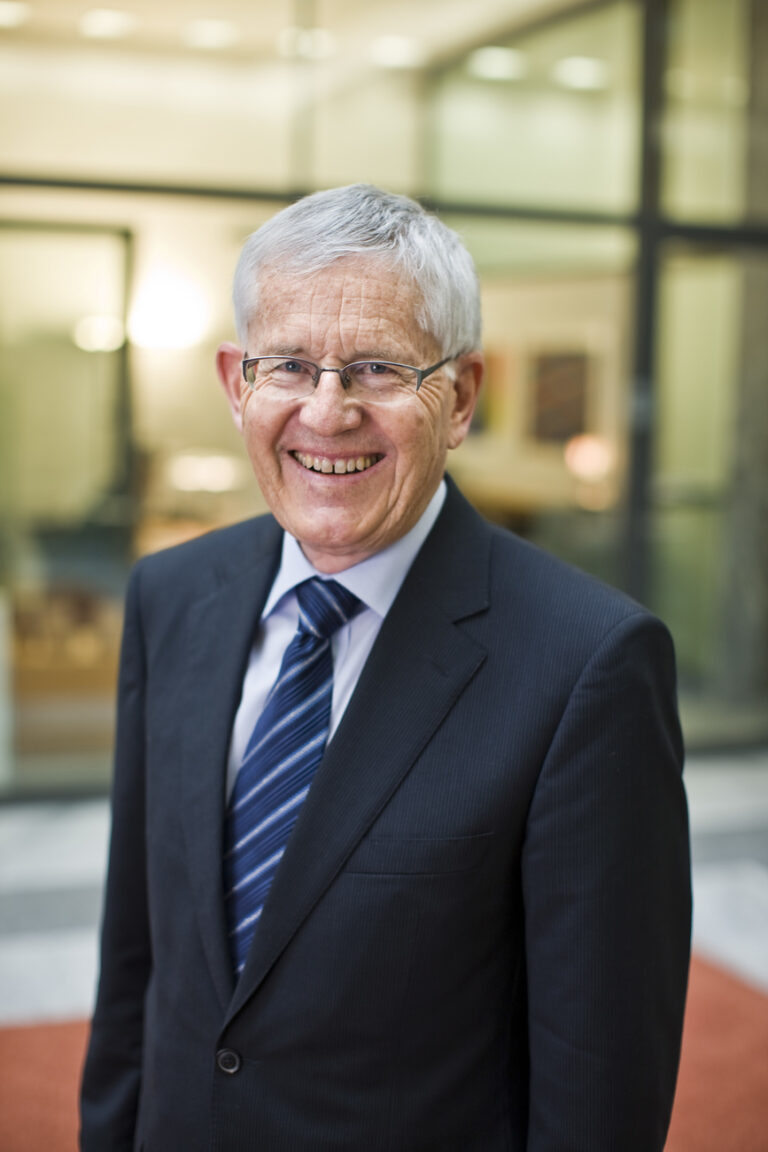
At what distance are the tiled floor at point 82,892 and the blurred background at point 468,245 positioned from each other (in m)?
0.45

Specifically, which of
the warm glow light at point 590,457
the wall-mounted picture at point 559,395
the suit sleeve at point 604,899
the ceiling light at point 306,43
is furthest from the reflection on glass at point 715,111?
the suit sleeve at point 604,899

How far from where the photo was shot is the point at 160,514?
5551 millimetres

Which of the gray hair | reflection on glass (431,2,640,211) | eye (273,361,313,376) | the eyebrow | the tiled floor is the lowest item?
the tiled floor

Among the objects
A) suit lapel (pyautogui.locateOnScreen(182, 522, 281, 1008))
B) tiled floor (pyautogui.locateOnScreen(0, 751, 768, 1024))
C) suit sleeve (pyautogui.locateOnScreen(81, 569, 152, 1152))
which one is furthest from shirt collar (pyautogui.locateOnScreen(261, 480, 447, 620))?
tiled floor (pyautogui.locateOnScreen(0, 751, 768, 1024))

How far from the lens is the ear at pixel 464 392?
146 cm

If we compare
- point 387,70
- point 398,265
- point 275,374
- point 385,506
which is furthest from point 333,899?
point 387,70

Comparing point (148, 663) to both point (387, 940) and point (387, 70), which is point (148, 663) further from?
point (387, 70)

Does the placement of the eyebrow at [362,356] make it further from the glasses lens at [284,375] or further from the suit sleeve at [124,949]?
the suit sleeve at [124,949]

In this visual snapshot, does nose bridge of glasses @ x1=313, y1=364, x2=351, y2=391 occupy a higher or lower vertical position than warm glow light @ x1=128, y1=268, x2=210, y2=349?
lower

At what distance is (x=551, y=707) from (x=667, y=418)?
5.40 metres

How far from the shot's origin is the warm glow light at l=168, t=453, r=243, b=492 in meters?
5.50

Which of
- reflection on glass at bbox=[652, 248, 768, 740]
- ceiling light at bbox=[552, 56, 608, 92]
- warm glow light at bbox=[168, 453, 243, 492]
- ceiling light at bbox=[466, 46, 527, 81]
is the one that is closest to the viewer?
warm glow light at bbox=[168, 453, 243, 492]

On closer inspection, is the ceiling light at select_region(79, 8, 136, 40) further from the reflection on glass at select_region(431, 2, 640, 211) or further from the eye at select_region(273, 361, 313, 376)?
the eye at select_region(273, 361, 313, 376)

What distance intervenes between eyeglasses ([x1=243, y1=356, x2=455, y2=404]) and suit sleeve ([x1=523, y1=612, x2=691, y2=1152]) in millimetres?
387
